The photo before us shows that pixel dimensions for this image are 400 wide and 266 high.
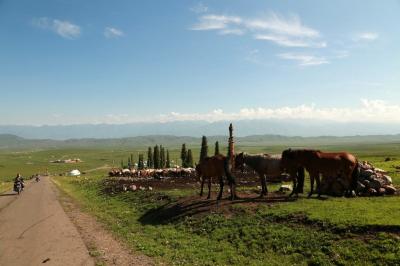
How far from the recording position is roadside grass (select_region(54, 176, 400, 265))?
15328 millimetres

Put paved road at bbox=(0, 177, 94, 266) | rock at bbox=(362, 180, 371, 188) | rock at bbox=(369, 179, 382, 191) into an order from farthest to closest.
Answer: rock at bbox=(362, 180, 371, 188)
rock at bbox=(369, 179, 382, 191)
paved road at bbox=(0, 177, 94, 266)

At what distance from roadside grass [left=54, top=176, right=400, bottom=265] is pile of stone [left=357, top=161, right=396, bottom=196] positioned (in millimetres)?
2069

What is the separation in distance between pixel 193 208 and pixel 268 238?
27.2 feet

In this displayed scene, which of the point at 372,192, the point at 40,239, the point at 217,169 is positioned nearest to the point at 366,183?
the point at 372,192

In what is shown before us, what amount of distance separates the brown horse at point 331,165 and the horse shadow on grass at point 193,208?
2487 mm

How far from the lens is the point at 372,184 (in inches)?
987

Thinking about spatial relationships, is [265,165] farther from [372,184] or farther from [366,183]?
[372,184]

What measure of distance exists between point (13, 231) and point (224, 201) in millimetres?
14902

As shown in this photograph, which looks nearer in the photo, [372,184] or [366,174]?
[372,184]

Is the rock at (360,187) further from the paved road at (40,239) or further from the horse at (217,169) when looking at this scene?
the paved road at (40,239)

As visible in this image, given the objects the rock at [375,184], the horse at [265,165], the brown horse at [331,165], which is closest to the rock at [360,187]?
the rock at [375,184]

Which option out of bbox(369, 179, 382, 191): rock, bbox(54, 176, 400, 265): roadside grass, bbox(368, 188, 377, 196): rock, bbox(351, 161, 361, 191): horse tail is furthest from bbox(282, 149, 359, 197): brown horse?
bbox(369, 179, 382, 191): rock

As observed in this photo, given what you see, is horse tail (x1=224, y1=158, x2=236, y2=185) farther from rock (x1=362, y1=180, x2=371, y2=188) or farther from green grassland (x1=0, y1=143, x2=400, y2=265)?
rock (x1=362, y1=180, x2=371, y2=188)

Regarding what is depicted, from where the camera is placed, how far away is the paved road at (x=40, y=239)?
18816 mm
